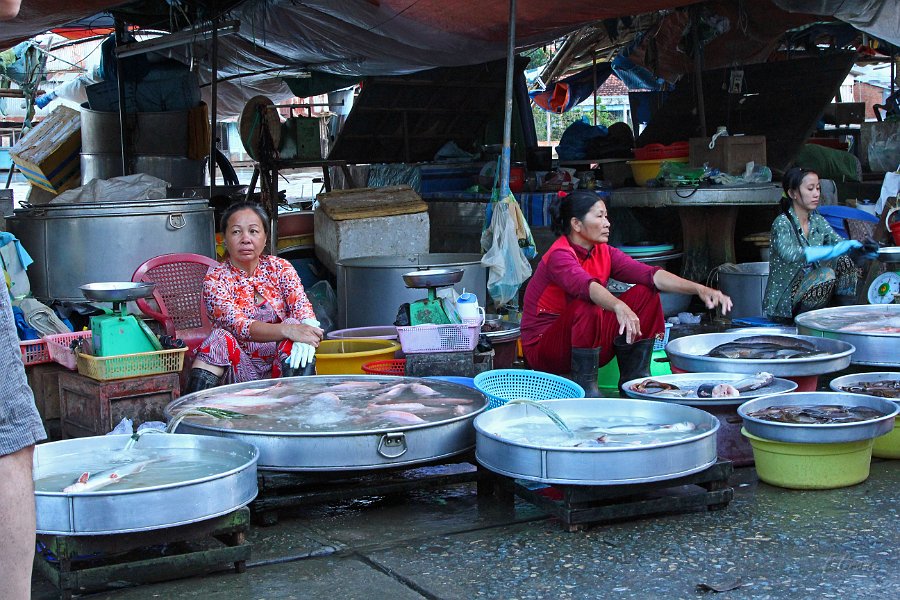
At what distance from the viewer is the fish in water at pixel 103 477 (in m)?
3.10

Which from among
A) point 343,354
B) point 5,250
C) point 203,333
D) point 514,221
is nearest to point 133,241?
point 5,250

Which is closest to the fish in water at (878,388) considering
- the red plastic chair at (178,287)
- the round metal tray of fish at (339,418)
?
the round metal tray of fish at (339,418)

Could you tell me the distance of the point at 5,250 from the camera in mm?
6164

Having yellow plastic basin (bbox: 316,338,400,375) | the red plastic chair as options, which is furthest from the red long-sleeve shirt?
the red plastic chair

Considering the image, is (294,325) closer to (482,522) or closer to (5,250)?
(482,522)

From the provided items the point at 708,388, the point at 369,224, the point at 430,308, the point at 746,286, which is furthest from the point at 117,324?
the point at 746,286

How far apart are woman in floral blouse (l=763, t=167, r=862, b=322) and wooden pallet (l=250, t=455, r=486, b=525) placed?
3163 millimetres

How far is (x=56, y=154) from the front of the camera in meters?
12.2

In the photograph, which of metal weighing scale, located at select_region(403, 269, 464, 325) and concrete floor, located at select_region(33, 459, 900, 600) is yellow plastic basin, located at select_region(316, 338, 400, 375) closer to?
metal weighing scale, located at select_region(403, 269, 464, 325)

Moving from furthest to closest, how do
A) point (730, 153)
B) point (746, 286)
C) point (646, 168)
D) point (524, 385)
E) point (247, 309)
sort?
point (646, 168), point (730, 153), point (746, 286), point (247, 309), point (524, 385)

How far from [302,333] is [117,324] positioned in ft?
2.61

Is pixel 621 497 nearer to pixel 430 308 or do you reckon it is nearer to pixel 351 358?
A: pixel 430 308

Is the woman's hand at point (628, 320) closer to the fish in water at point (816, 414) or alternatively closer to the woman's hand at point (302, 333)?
the fish in water at point (816, 414)

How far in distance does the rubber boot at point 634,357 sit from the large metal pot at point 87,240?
3198 millimetres
